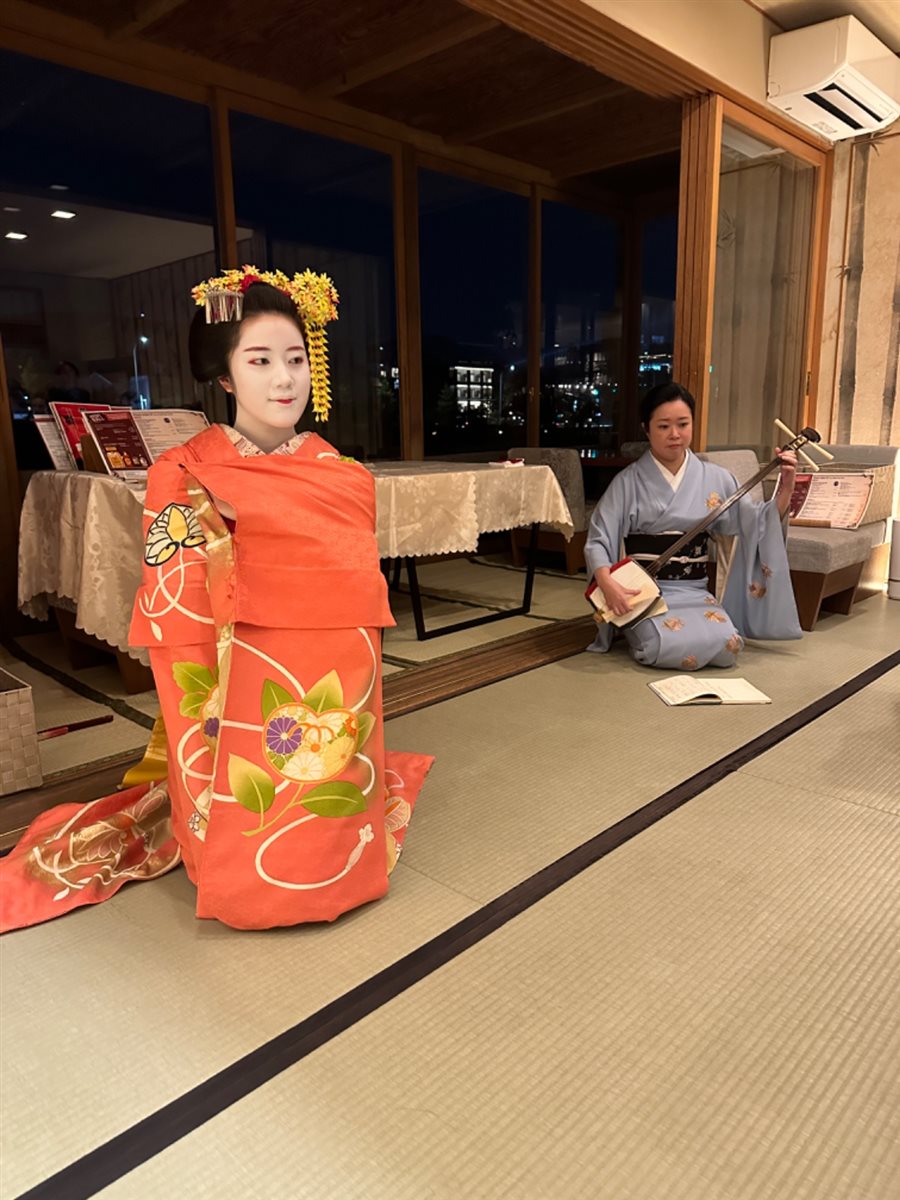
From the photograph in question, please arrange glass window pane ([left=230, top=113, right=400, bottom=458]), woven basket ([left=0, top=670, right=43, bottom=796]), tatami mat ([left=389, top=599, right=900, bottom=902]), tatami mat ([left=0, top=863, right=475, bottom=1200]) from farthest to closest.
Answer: glass window pane ([left=230, top=113, right=400, bottom=458]) → woven basket ([left=0, top=670, right=43, bottom=796]) → tatami mat ([left=389, top=599, right=900, bottom=902]) → tatami mat ([left=0, top=863, right=475, bottom=1200])

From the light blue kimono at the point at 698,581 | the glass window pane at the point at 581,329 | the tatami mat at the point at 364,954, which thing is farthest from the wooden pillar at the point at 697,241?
the glass window pane at the point at 581,329

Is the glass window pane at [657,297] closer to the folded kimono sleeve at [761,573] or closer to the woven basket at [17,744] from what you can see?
the folded kimono sleeve at [761,573]

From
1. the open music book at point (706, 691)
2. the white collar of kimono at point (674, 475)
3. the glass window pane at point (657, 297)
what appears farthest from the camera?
the glass window pane at point (657, 297)

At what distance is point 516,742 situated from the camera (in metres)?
2.38

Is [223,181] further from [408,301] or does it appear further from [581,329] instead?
[581,329]

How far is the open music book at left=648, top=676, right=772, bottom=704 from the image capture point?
2.66 m

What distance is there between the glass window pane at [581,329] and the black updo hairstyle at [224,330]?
5.15 metres

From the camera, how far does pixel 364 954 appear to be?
145cm

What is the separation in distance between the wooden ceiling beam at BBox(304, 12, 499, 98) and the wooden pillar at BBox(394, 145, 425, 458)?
71cm

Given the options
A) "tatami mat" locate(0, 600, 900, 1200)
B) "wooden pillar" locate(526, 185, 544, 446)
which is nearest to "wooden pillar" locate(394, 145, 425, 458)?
"wooden pillar" locate(526, 185, 544, 446)

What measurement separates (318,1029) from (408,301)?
487cm

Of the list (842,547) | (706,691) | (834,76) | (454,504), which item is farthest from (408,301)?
(706,691)

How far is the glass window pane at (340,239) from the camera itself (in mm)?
4551

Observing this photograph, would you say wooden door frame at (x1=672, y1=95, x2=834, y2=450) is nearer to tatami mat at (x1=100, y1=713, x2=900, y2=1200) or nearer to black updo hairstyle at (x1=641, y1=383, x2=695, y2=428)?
black updo hairstyle at (x1=641, y1=383, x2=695, y2=428)
